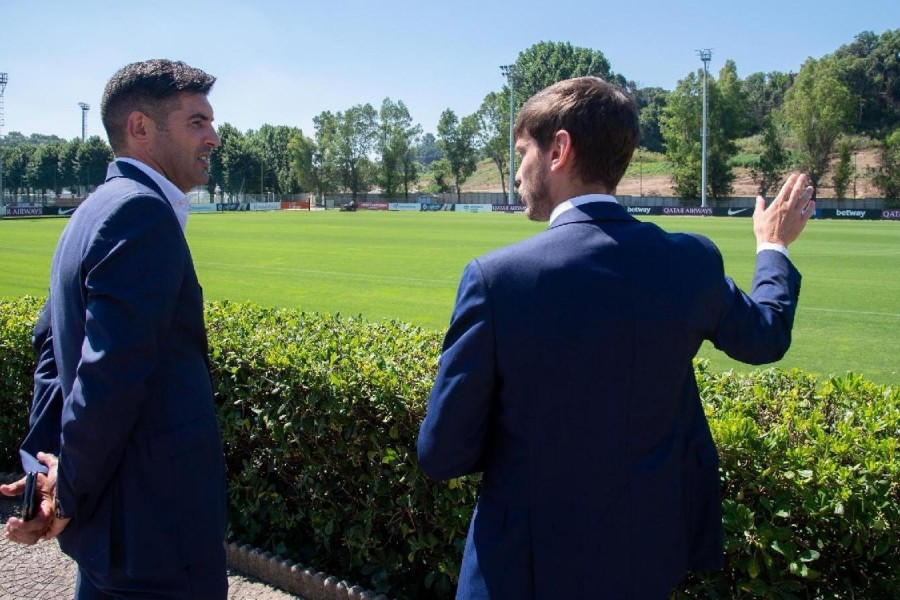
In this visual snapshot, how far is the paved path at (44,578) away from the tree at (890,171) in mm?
76799

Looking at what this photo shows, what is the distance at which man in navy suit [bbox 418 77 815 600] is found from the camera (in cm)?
184

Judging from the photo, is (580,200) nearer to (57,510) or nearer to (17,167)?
(57,510)

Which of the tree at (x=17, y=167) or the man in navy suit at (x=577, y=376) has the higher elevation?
the tree at (x=17, y=167)

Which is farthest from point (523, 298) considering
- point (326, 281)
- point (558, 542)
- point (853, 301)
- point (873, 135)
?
point (873, 135)

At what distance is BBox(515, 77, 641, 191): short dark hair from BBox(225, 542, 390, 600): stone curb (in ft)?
8.71

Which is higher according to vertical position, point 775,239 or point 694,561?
point 775,239

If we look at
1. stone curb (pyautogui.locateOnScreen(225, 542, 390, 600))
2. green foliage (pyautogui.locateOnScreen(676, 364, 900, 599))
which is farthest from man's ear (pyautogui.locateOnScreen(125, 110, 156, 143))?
stone curb (pyautogui.locateOnScreen(225, 542, 390, 600))

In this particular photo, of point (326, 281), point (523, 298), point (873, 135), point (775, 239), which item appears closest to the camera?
point (523, 298)

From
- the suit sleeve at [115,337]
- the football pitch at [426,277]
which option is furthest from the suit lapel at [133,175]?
the football pitch at [426,277]

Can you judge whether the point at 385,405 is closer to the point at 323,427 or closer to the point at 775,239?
the point at 323,427

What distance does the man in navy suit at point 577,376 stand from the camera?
1841mm

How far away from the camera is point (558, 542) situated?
1886mm

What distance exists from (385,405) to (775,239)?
1.94 meters

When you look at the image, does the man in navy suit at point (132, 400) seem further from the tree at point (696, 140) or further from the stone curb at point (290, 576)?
the tree at point (696, 140)
